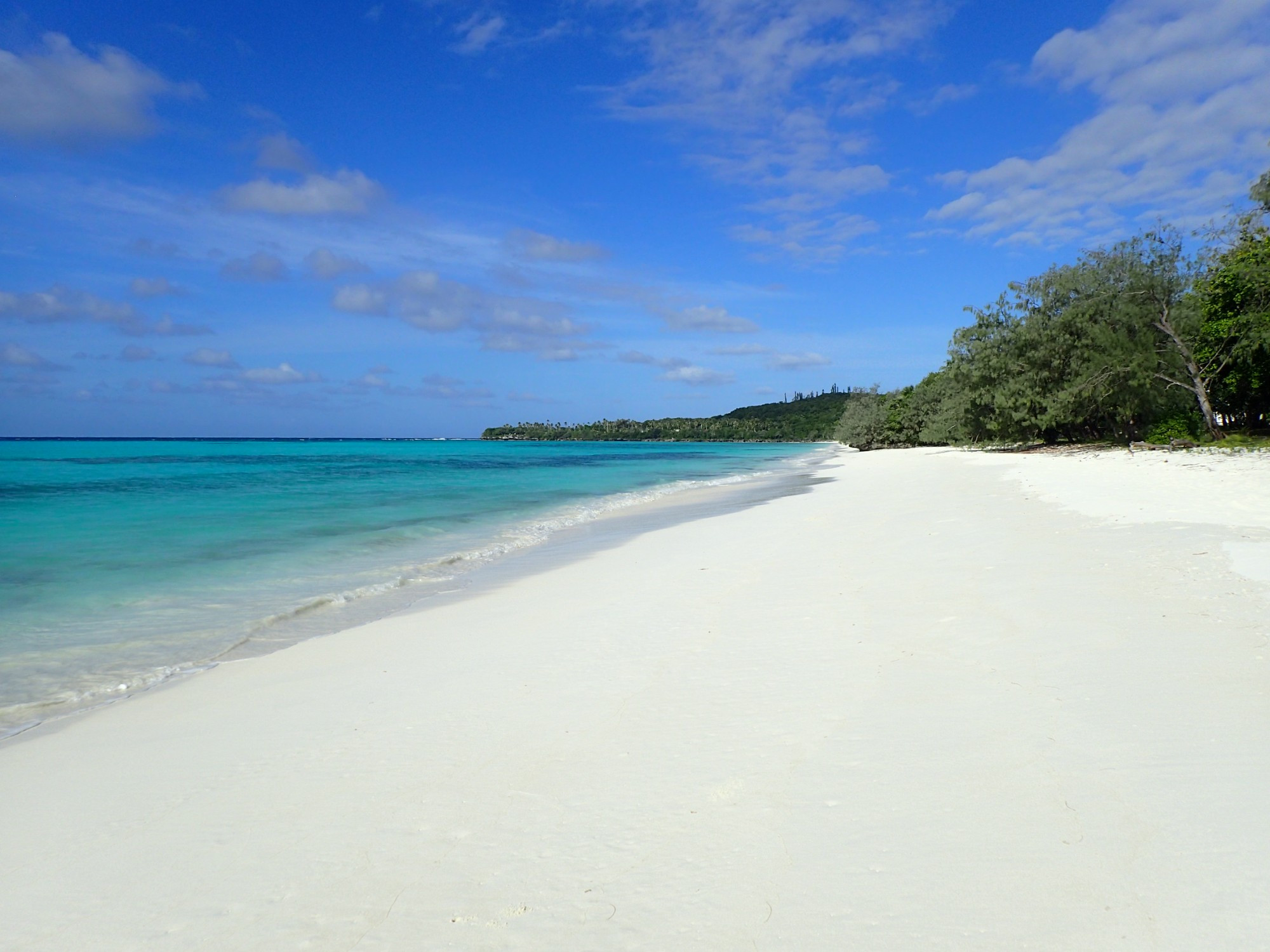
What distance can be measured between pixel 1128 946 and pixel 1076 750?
137 centimetres

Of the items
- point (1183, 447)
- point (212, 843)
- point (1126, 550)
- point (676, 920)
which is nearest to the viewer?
point (676, 920)

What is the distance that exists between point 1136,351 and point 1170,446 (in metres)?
6.65

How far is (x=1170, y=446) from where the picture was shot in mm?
25031

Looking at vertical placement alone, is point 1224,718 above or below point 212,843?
above

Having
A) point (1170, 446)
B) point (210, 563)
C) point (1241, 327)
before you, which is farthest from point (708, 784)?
point (1241, 327)

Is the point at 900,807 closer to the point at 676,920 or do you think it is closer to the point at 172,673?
the point at 676,920

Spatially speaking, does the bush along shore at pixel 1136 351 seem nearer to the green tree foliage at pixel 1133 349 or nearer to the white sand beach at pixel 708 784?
the green tree foliage at pixel 1133 349

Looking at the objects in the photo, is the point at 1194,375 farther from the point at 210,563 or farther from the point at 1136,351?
the point at 210,563

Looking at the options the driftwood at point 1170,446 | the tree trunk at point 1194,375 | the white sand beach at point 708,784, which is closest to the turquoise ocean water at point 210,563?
the white sand beach at point 708,784

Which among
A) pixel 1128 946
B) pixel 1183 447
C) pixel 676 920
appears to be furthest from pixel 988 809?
pixel 1183 447

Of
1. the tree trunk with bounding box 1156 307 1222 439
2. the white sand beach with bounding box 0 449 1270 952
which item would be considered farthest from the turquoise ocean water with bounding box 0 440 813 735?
the tree trunk with bounding box 1156 307 1222 439

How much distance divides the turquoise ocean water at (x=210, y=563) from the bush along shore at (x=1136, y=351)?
1939cm

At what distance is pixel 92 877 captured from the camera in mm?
2893

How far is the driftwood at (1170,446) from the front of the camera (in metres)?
25.6
